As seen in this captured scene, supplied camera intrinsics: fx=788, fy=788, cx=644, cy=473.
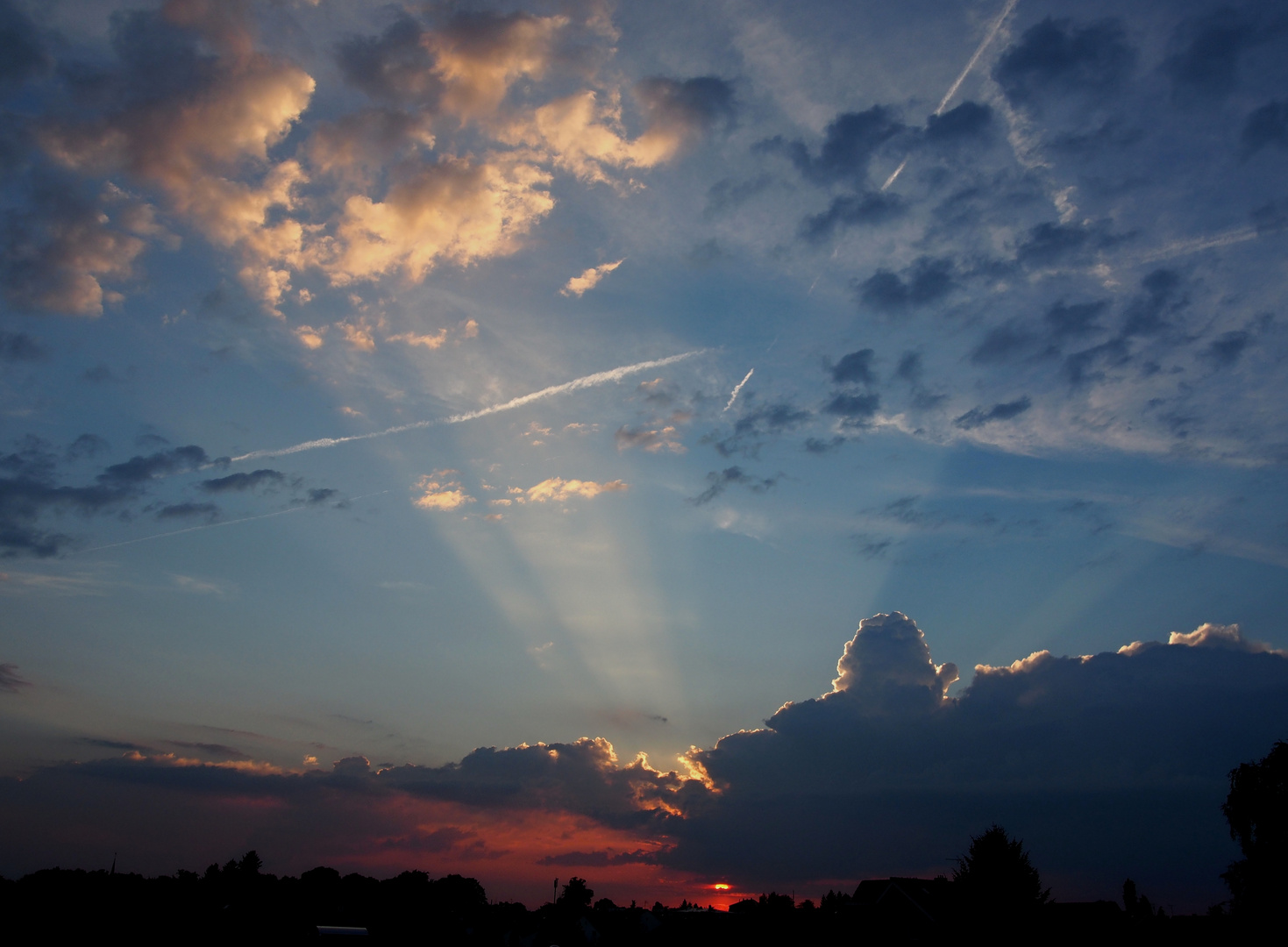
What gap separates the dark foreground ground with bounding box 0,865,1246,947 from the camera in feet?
137

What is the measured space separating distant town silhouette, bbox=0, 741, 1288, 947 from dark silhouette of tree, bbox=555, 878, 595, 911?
2943 mm

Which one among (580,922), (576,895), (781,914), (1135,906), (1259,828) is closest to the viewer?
(1259,828)

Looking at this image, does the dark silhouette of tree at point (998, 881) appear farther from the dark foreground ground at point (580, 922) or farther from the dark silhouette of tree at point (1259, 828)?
the dark silhouette of tree at point (1259, 828)

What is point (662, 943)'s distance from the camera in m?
76.5

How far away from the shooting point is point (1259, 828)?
4144cm

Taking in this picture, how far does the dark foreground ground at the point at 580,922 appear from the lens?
137ft

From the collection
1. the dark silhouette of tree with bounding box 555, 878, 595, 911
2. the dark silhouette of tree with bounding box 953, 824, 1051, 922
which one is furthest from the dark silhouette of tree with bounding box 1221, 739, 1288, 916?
the dark silhouette of tree with bounding box 555, 878, 595, 911

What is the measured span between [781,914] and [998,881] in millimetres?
33319

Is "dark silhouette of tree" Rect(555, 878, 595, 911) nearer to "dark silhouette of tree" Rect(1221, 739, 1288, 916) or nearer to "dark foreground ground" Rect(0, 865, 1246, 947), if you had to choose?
"dark foreground ground" Rect(0, 865, 1246, 947)

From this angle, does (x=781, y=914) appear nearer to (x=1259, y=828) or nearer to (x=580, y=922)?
(x=1259, y=828)

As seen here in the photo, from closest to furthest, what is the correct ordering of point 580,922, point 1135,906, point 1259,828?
point 1259,828, point 1135,906, point 580,922

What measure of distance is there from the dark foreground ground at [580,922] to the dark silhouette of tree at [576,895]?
16937 millimetres

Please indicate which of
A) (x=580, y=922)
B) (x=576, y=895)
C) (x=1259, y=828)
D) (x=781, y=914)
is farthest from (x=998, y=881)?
(x=576, y=895)

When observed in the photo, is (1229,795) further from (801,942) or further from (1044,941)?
(801,942)
